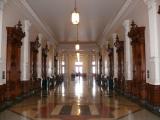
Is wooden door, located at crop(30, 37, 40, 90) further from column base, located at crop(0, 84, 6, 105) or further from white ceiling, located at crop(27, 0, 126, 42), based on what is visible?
column base, located at crop(0, 84, 6, 105)

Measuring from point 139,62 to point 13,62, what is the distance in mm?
4570

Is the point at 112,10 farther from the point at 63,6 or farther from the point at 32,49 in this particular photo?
the point at 32,49

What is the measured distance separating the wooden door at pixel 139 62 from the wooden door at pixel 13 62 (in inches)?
169

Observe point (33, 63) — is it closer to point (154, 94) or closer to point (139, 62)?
point (139, 62)

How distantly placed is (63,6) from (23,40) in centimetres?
243

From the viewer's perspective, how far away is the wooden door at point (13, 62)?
847 centimetres

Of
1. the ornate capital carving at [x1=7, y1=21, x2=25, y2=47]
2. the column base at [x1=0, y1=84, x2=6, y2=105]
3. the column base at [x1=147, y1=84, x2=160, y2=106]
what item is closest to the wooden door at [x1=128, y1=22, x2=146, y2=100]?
the column base at [x1=147, y1=84, x2=160, y2=106]

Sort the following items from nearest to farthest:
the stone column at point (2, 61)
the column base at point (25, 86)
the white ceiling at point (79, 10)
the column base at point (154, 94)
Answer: the column base at point (154, 94)
the stone column at point (2, 61)
the column base at point (25, 86)
the white ceiling at point (79, 10)

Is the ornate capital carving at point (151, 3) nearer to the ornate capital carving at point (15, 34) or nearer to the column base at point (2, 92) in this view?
the ornate capital carving at point (15, 34)

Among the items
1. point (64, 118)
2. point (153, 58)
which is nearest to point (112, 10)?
point (153, 58)

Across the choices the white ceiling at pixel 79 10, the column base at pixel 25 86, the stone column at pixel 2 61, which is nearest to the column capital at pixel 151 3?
the white ceiling at pixel 79 10

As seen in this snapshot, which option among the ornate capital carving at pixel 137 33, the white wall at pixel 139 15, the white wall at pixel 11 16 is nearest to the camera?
the white wall at pixel 11 16

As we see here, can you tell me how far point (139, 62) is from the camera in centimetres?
915

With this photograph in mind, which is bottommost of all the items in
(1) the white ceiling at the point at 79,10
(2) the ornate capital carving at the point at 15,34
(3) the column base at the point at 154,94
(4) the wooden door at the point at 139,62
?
(3) the column base at the point at 154,94
